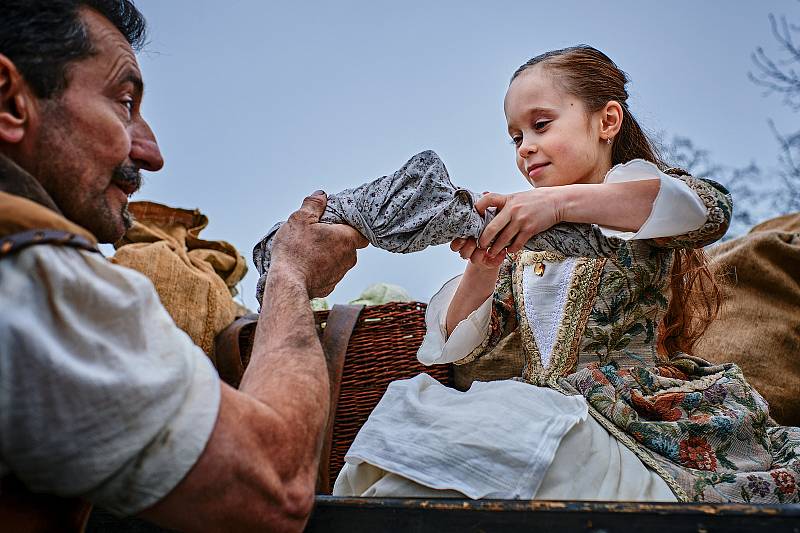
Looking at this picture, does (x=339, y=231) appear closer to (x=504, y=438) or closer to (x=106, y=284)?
(x=504, y=438)

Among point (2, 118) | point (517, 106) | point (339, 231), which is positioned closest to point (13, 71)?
point (2, 118)

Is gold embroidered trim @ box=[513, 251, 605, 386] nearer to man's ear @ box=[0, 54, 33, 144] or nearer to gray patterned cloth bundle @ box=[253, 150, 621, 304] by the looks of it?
gray patterned cloth bundle @ box=[253, 150, 621, 304]

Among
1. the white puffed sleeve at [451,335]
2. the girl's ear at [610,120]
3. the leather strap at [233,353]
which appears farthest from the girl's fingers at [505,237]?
the leather strap at [233,353]

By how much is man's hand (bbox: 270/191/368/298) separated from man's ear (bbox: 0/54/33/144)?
0.48m

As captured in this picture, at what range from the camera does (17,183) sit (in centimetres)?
84

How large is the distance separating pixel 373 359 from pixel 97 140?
128cm

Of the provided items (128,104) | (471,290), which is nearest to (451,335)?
(471,290)

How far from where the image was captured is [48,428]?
2.30 ft

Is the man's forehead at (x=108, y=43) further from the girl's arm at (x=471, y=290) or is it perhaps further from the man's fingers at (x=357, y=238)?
the girl's arm at (x=471, y=290)

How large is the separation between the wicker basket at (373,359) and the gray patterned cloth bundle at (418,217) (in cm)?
82

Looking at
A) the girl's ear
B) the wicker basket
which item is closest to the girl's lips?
the girl's ear

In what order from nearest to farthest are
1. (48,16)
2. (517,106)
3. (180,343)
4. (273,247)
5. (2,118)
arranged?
(180,343) → (2,118) → (48,16) → (273,247) → (517,106)

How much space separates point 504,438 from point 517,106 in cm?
95

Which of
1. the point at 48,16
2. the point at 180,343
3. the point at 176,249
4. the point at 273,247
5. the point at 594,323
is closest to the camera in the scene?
the point at 180,343
